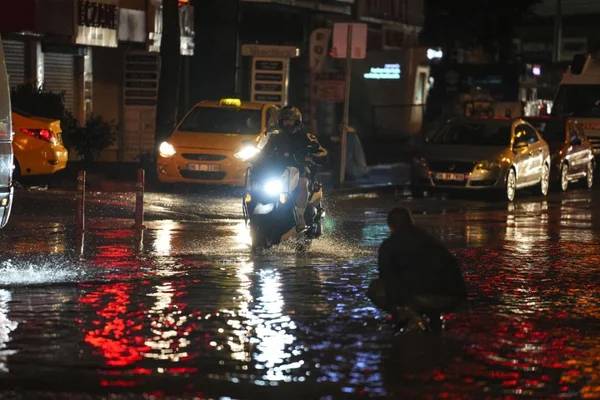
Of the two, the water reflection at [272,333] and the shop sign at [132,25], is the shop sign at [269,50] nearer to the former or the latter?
the shop sign at [132,25]

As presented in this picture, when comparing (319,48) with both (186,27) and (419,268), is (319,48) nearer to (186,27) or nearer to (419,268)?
(186,27)

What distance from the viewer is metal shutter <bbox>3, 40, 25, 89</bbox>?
29.5m

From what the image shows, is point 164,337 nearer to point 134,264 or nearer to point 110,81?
point 134,264

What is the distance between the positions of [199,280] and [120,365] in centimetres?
444

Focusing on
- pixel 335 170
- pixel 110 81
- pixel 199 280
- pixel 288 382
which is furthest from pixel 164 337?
pixel 110 81

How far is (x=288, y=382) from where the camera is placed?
29.5ft

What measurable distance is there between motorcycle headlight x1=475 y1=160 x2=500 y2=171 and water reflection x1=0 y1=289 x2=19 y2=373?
46.9 feet

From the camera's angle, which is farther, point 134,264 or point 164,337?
point 134,264

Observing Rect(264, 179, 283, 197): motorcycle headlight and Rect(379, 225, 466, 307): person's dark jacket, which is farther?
Rect(264, 179, 283, 197): motorcycle headlight

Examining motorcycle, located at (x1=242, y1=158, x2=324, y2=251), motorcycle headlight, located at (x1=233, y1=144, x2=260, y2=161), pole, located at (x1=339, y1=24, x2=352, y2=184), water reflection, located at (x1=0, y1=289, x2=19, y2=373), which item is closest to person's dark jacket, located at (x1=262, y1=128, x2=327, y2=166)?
motorcycle, located at (x1=242, y1=158, x2=324, y2=251)

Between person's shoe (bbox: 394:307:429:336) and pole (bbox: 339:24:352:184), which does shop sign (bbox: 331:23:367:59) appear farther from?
person's shoe (bbox: 394:307:429:336)

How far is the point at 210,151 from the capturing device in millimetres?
24391

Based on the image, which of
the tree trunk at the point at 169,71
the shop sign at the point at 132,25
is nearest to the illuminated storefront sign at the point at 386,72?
the shop sign at the point at 132,25

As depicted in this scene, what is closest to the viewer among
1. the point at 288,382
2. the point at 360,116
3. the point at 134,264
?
the point at 288,382
